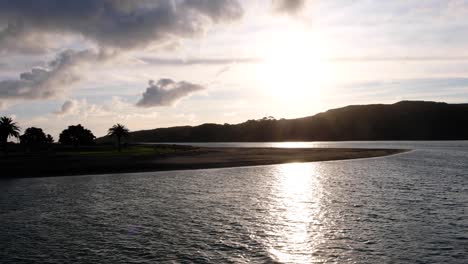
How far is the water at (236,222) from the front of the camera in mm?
23781

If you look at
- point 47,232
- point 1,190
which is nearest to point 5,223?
point 47,232

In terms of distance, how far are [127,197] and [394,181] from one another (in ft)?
132

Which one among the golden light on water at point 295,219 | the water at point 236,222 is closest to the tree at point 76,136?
the water at point 236,222

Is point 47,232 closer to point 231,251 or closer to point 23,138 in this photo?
point 231,251

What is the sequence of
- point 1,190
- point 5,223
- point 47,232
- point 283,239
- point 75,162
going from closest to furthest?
point 283,239 < point 47,232 < point 5,223 < point 1,190 < point 75,162

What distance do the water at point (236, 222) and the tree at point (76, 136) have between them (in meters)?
96.3

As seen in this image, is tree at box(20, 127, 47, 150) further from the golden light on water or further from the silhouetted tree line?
the golden light on water

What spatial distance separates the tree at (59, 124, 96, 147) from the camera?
14888cm

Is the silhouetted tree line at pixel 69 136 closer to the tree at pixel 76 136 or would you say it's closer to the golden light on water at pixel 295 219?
the tree at pixel 76 136

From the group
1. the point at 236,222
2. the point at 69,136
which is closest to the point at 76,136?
the point at 69,136

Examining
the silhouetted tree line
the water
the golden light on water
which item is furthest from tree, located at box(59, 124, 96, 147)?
the golden light on water

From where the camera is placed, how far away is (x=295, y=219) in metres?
33.8

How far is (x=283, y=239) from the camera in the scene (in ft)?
89.8

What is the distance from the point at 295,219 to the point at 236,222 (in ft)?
18.3
